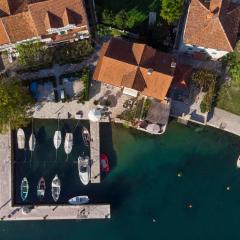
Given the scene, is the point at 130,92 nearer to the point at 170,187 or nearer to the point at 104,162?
the point at 104,162

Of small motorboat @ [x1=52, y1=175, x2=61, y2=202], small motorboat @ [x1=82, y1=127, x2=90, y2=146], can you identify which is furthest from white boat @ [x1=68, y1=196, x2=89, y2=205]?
small motorboat @ [x1=82, y1=127, x2=90, y2=146]

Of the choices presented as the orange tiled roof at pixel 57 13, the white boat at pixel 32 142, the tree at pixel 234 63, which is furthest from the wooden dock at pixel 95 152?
the tree at pixel 234 63

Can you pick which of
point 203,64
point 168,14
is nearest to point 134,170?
point 203,64

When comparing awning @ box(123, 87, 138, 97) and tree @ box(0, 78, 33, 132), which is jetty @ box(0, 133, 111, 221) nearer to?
tree @ box(0, 78, 33, 132)

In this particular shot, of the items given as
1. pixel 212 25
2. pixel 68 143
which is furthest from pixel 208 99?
pixel 68 143

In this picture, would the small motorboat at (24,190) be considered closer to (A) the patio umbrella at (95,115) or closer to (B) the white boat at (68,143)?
(B) the white boat at (68,143)
